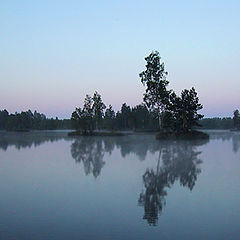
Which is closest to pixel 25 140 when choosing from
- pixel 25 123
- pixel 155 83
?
pixel 155 83

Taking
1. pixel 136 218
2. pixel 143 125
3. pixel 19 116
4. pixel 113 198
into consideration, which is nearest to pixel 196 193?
pixel 113 198

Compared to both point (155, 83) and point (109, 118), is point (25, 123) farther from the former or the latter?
point (155, 83)

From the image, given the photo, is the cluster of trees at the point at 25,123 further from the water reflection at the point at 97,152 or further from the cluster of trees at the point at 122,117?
the water reflection at the point at 97,152

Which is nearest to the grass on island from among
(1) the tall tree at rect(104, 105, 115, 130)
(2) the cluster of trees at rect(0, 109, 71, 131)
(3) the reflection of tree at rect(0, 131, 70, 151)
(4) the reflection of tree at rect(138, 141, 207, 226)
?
(3) the reflection of tree at rect(0, 131, 70, 151)

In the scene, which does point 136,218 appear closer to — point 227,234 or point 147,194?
point 227,234

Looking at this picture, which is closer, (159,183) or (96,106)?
(159,183)

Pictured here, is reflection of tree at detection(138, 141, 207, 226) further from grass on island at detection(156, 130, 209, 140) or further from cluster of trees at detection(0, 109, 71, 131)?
cluster of trees at detection(0, 109, 71, 131)

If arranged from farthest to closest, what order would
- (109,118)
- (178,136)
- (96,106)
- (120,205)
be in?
(109,118)
(96,106)
(178,136)
(120,205)

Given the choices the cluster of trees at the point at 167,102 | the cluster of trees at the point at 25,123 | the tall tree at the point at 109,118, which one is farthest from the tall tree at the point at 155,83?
the cluster of trees at the point at 25,123

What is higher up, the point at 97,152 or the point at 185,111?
the point at 185,111

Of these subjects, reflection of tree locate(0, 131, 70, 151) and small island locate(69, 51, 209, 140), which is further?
small island locate(69, 51, 209, 140)

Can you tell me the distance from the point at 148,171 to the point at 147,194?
14.4 feet

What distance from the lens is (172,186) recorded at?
9.57m

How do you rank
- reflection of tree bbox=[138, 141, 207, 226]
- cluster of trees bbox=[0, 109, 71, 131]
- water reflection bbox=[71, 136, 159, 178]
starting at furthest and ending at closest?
cluster of trees bbox=[0, 109, 71, 131] < water reflection bbox=[71, 136, 159, 178] < reflection of tree bbox=[138, 141, 207, 226]
